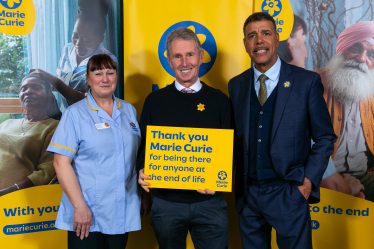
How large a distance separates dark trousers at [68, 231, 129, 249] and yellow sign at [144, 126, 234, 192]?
45 cm

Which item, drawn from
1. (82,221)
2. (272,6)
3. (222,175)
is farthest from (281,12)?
(82,221)

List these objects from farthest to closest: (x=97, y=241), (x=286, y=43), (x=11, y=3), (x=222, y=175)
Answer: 1. (x=286, y=43)
2. (x=11, y=3)
3. (x=97, y=241)
4. (x=222, y=175)

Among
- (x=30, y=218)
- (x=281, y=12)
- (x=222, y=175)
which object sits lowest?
(x=30, y=218)

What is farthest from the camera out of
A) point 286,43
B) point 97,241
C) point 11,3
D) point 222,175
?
point 286,43

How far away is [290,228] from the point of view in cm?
165

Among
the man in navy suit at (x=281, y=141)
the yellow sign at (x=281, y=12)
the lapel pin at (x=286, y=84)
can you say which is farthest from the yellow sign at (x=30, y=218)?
the yellow sign at (x=281, y=12)

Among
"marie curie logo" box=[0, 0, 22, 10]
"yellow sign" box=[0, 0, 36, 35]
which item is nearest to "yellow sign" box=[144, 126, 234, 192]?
"yellow sign" box=[0, 0, 36, 35]

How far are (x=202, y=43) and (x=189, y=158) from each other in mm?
1262

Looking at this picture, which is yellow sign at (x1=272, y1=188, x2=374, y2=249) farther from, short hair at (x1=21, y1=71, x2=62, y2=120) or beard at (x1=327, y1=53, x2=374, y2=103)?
short hair at (x1=21, y1=71, x2=62, y2=120)

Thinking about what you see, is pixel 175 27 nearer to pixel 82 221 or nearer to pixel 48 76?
pixel 48 76

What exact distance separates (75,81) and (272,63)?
66.7 inches

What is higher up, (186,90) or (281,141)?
(186,90)

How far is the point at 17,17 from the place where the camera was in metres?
2.39

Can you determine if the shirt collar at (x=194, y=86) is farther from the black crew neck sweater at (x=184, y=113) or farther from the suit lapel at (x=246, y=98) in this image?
the suit lapel at (x=246, y=98)
